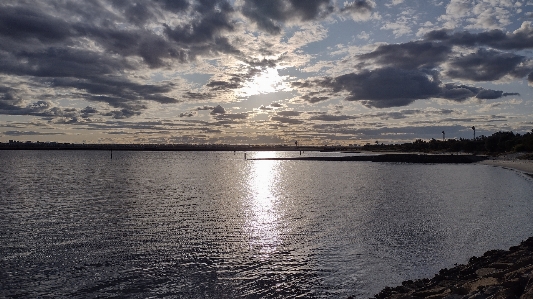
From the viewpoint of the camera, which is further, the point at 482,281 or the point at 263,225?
the point at 263,225

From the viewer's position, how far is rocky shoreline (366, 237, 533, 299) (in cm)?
1050

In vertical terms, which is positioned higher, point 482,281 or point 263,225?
point 482,281

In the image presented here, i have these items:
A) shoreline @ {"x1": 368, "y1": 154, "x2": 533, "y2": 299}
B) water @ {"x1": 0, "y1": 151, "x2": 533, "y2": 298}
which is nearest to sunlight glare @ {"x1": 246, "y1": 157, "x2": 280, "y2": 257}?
water @ {"x1": 0, "y1": 151, "x2": 533, "y2": 298}

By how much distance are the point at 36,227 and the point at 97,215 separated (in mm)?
5639

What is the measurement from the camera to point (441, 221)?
3025 cm

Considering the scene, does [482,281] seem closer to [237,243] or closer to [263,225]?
[237,243]

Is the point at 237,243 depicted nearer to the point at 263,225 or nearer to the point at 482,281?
the point at 263,225

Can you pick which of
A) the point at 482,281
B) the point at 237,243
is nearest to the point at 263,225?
the point at 237,243

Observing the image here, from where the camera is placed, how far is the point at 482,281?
41.2 feet

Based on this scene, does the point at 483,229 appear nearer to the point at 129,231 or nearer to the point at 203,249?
the point at 203,249

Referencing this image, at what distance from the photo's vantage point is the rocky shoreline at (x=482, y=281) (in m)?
10.5

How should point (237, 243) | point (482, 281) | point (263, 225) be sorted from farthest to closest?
point (263, 225), point (237, 243), point (482, 281)

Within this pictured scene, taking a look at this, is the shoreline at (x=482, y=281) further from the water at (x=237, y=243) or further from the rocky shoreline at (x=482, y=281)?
the water at (x=237, y=243)

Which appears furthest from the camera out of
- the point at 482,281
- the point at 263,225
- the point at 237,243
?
the point at 263,225
